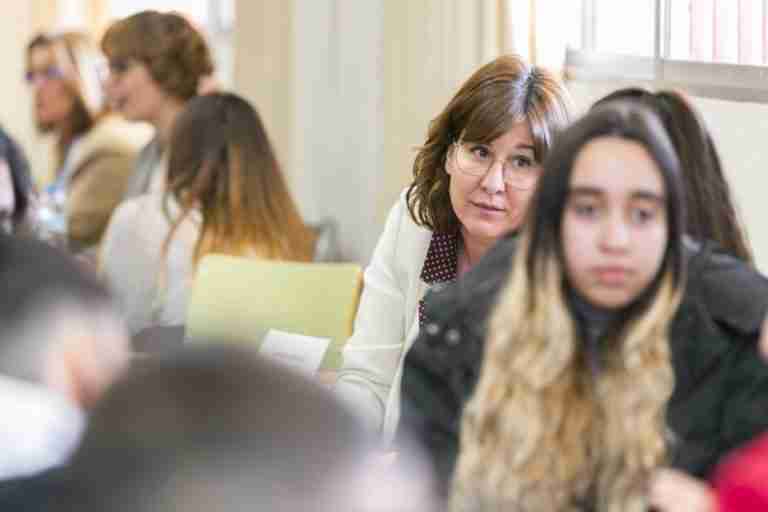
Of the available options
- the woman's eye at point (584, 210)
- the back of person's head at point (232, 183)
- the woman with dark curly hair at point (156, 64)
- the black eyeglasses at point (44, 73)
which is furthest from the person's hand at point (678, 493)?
the black eyeglasses at point (44, 73)

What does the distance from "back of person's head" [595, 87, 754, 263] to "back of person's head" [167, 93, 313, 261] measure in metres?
2.44

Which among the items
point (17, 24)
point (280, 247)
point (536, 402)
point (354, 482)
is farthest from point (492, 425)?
point (17, 24)

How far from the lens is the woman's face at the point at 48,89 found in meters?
7.95

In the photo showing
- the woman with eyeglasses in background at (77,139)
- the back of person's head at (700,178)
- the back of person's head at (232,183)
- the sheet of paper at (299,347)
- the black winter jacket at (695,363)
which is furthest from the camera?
the woman with eyeglasses in background at (77,139)

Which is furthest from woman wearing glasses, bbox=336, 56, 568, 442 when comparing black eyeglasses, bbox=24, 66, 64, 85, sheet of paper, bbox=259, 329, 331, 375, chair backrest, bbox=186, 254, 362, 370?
black eyeglasses, bbox=24, 66, 64, 85

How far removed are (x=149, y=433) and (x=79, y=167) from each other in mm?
6135

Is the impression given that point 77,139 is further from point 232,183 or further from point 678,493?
point 678,493

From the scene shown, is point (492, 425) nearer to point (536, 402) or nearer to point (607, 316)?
point (536, 402)

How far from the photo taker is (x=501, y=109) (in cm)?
311

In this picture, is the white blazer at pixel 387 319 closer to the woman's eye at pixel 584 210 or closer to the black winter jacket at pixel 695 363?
the black winter jacket at pixel 695 363

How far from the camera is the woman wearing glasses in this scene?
3121mm

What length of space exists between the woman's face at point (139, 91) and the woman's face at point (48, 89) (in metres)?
1.58

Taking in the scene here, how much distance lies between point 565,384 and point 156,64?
464 centimetres

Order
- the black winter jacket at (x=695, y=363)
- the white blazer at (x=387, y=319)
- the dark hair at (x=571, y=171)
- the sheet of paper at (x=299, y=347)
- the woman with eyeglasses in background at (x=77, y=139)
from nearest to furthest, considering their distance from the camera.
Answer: the dark hair at (x=571, y=171) < the black winter jacket at (x=695, y=363) < the white blazer at (x=387, y=319) < the sheet of paper at (x=299, y=347) < the woman with eyeglasses in background at (x=77, y=139)
